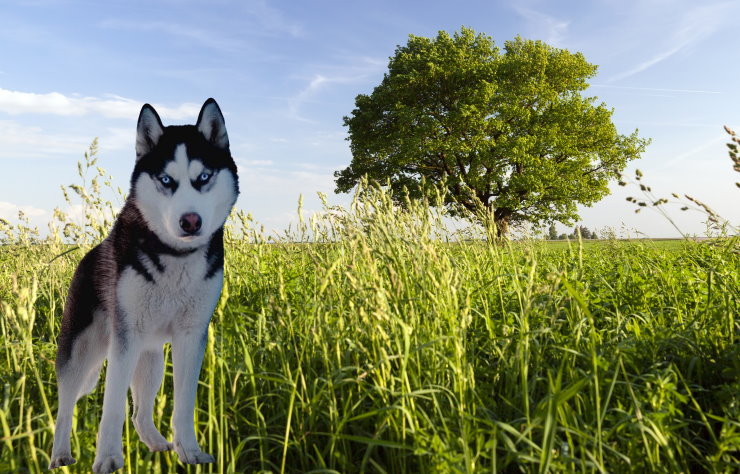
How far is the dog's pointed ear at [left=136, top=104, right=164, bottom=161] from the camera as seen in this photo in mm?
1936

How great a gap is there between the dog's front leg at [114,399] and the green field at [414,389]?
0.47ft

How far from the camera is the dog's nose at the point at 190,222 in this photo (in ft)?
6.06

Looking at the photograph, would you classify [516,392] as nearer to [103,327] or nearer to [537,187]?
[103,327]

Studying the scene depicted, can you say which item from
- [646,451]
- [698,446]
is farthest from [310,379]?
[698,446]

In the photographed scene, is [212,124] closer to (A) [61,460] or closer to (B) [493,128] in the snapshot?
(A) [61,460]

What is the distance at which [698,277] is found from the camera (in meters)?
5.22

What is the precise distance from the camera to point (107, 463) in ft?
6.20

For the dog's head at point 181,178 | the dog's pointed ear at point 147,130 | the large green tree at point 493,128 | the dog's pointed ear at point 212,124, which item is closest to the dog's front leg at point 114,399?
the dog's head at point 181,178

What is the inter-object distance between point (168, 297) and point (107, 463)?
2.13ft

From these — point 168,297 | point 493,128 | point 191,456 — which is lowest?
point 191,456

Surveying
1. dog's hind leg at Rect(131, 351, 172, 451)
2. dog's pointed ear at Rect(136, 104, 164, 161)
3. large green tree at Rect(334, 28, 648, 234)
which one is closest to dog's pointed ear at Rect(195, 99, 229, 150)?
dog's pointed ear at Rect(136, 104, 164, 161)

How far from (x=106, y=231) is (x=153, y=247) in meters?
1.39

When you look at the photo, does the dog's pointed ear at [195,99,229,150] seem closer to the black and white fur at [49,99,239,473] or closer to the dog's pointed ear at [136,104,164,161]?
the black and white fur at [49,99,239,473]

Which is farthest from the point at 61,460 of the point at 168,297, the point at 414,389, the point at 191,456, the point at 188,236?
the point at 414,389
